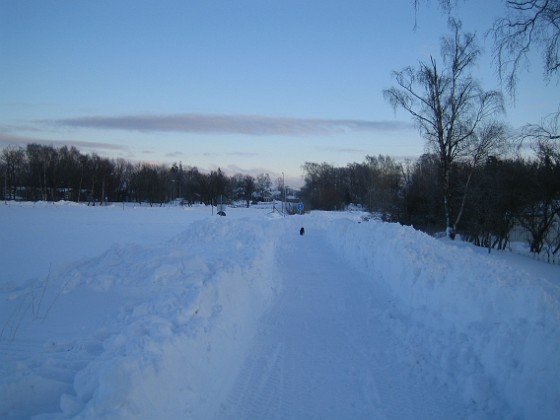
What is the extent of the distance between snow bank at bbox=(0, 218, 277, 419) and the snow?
0.02 m

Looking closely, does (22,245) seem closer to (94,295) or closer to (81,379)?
(94,295)

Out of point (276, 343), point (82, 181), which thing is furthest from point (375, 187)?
point (82, 181)

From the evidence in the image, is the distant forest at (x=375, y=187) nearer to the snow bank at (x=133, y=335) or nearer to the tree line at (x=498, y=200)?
the tree line at (x=498, y=200)

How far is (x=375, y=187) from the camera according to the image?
6056 centimetres

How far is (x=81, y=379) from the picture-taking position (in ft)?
14.2

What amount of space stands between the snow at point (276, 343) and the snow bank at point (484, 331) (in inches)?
0.8

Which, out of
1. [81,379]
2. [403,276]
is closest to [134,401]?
[81,379]

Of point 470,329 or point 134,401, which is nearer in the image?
point 134,401

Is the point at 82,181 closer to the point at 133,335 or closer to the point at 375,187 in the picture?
the point at 375,187

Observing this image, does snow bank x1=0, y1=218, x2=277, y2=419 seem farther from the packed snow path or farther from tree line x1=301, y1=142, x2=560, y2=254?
tree line x1=301, y1=142, x2=560, y2=254

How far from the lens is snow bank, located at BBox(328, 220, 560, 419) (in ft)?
14.6

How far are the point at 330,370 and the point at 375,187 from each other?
187 ft

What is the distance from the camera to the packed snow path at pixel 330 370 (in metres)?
4.63

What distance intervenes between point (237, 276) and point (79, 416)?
620cm
